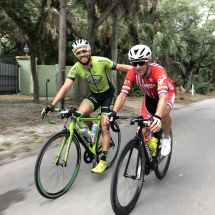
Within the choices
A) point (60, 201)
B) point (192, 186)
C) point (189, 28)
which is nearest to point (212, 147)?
point (192, 186)

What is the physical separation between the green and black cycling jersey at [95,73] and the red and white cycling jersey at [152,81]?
2.26ft

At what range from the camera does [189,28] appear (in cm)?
2731

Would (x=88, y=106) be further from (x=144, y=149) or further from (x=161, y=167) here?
(x=161, y=167)

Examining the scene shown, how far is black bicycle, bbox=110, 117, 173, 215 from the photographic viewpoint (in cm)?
275

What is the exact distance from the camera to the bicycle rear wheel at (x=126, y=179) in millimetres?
2717

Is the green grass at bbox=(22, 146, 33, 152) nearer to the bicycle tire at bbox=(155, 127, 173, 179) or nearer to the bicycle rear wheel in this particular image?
the bicycle tire at bbox=(155, 127, 173, 179)

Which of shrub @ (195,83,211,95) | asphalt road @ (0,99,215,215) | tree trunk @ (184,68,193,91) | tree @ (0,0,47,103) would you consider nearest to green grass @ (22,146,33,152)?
asphalt road @ (0,99,215,215)

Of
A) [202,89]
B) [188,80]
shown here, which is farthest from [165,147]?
[188,80]

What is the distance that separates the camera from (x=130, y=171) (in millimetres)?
3152

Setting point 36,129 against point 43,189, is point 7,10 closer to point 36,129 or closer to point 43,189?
point 36,129

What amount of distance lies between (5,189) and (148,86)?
250cm

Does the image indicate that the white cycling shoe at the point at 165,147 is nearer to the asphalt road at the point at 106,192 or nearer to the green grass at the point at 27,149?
the asphalt road at the point at 106,192

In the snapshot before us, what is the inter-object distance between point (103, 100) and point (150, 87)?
1.01m

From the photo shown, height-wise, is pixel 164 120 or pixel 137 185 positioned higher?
pixel 164 120
